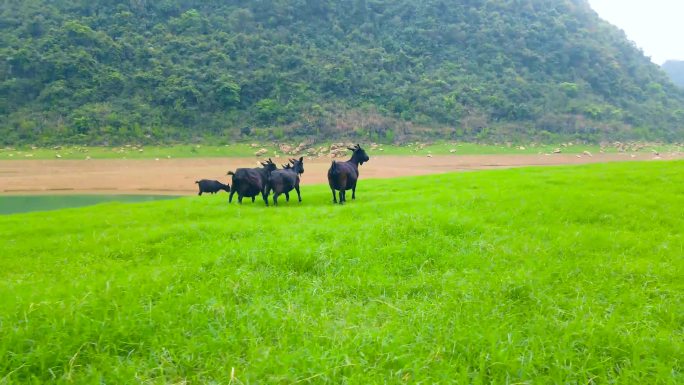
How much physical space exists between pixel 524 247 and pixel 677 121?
95935 millimetres

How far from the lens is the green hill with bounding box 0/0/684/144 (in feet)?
186

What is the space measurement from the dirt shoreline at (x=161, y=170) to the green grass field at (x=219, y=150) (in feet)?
7.83

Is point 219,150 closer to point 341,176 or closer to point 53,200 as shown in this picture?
point 53,200

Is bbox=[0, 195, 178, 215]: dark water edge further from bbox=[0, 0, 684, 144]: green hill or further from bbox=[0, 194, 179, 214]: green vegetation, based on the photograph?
bbox=[0, 0, 684, 144]: green hill

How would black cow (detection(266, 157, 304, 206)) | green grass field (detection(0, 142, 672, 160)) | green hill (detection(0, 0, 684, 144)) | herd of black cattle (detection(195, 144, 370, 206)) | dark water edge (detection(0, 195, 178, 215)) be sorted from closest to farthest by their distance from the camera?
herd of black cattle (detection(195, 144, 370, 206)) < black cow (detection(266, 157, 304, 206)) < dark water edge (detection(0, 195, 178, 215)) < green grass field (detection(0, 142, 672, 160)) < green hill (detection(0, 0, 684, 144))

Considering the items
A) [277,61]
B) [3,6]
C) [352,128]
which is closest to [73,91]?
[3,6]

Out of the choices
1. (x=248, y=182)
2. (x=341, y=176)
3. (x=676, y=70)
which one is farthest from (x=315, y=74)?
(x=676, y=70)

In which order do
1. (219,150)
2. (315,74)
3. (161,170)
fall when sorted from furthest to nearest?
(315,74), (219,150), (161,170)

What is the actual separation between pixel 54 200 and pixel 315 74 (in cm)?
5121

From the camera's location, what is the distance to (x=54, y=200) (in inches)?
1060

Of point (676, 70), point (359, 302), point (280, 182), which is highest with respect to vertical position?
point (676, 70)

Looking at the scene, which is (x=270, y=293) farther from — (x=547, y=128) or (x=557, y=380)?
(x=547, y=128)

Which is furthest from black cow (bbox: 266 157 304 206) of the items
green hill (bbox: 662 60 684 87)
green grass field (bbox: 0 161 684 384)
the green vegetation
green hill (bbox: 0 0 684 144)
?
green hill (bbox: 662 60 684 87)

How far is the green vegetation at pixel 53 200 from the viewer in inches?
947
